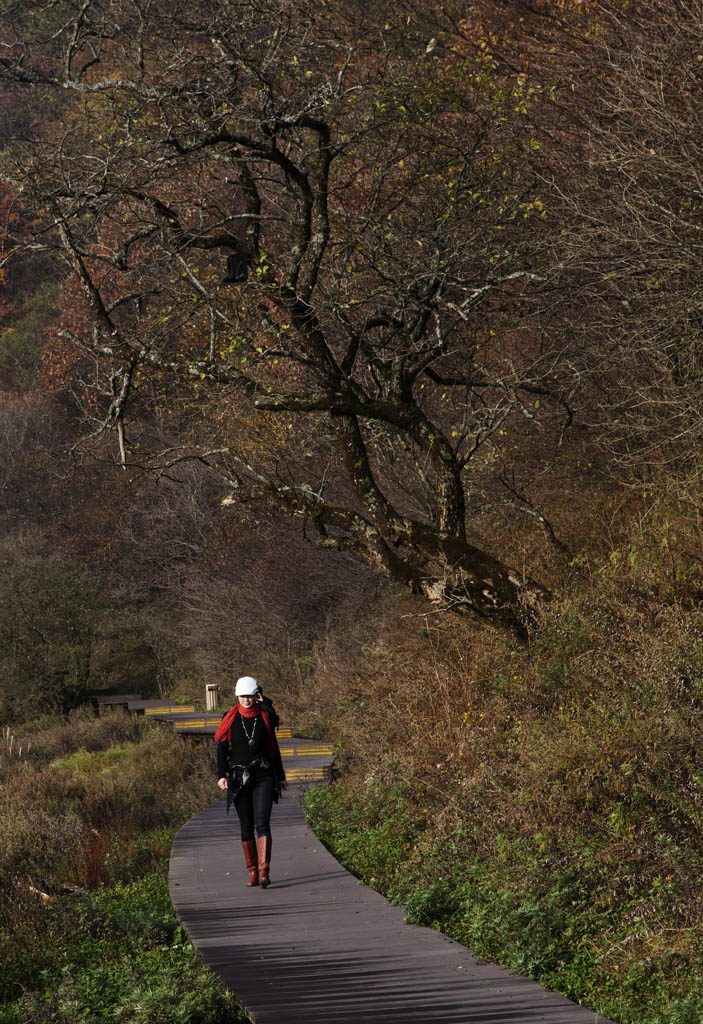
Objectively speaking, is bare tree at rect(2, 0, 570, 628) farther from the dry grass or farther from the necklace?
the dry grass

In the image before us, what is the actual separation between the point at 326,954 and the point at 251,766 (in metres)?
2.12

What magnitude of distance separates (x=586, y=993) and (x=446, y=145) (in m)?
10.8

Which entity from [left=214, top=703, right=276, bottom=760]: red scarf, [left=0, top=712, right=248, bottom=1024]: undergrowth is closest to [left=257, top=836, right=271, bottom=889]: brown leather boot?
[left=214, top=703, right=276, bottom=760]: red scarf

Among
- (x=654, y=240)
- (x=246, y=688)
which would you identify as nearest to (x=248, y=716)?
(x=246, y=688)

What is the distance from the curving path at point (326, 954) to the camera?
235 inches

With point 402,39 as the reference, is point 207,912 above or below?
below

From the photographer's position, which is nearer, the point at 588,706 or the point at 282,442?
the point at 588,706

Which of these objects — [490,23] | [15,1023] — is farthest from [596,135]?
[15,1023]

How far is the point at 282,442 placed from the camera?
60.1ft

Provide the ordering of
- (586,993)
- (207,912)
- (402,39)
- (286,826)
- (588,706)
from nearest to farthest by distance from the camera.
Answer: (586,993)
(207,912)
(588,706)
(286,826)
(402,39)

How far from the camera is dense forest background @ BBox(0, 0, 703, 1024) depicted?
7.81 meters

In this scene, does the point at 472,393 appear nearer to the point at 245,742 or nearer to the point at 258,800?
the point at 245,742

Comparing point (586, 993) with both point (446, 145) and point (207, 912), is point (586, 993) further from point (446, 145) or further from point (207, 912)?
point (446, 145)

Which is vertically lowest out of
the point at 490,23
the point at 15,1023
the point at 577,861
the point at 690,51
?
the point at 15,1023
